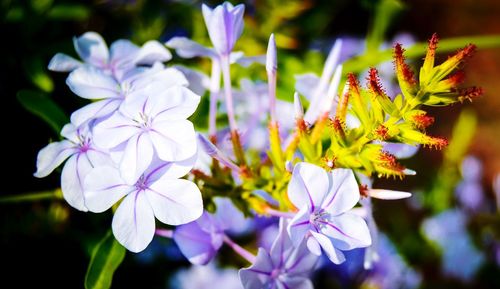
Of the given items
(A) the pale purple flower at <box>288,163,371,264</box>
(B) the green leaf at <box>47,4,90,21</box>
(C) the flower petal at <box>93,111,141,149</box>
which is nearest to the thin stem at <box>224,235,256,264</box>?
(A) the pale purple flower at <box>288,163,371,264</box>

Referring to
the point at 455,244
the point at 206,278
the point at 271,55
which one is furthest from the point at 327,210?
the point at 455,244

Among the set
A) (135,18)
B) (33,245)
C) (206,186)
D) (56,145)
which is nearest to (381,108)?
(206,186)

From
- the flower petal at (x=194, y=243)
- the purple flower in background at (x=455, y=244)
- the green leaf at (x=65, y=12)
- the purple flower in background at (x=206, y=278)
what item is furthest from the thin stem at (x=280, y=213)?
the purple flower in background at (x=455, y=244)

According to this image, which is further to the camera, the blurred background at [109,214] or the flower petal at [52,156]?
the blurred background at [109,214]

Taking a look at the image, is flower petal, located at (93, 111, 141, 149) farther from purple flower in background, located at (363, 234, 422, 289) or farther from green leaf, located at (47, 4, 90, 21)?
purple flower in background, located at (363, 234, 422, 289)

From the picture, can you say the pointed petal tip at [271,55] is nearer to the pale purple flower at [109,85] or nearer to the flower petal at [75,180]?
the pale purple flower at [109,85]
